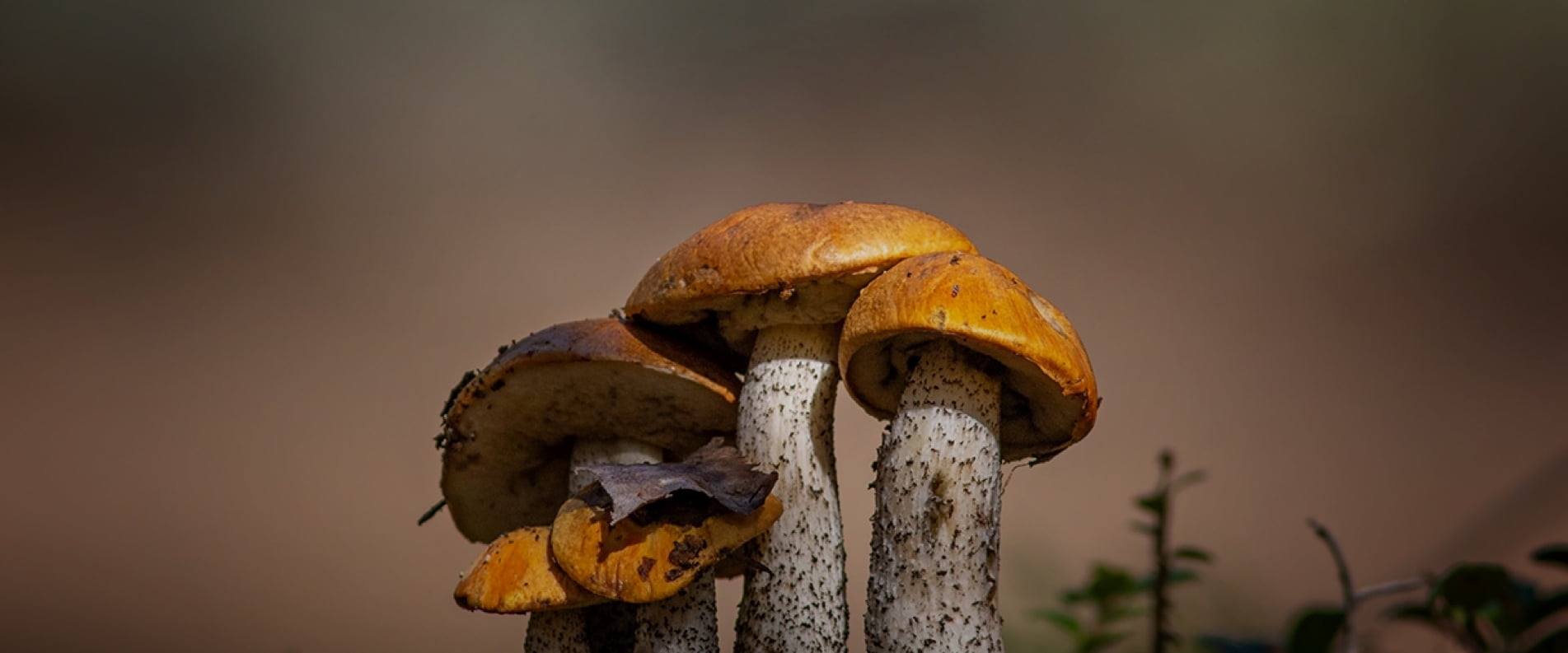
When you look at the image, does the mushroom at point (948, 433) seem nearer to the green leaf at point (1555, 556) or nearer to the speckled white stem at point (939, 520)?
the speckled white stem at point (939, 520)

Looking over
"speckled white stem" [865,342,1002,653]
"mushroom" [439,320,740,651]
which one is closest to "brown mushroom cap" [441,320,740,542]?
"mushroom" [439,320,740,651]

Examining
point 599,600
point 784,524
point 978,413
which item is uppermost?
point 978,413

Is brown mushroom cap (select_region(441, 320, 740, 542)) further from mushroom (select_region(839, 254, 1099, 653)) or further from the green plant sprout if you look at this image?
the green plant sprout

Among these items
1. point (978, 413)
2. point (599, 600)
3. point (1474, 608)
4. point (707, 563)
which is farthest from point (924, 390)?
point (1474, 608)

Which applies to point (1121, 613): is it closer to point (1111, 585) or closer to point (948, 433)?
point (1111, 585)

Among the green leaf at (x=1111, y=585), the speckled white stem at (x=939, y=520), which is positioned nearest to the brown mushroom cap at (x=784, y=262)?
the speckled white stem at (x=939, y=520)

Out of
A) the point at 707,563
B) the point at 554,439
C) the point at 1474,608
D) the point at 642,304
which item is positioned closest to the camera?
the point at 1474,608

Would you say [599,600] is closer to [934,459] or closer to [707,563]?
[707,563]
